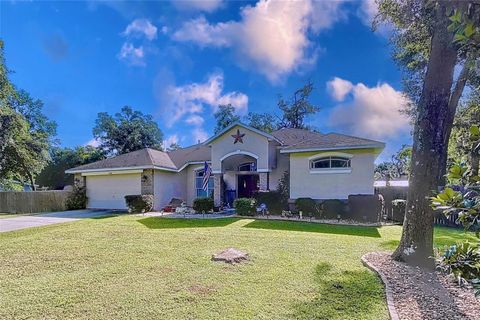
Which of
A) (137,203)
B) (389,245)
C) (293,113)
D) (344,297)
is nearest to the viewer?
(344,297)

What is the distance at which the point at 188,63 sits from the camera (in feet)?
63.4

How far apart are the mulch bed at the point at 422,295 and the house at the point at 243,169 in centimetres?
982

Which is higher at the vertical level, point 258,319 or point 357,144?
point 357,144

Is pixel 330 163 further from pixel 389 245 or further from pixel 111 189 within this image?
pixel 111 189

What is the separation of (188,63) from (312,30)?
8.25 meters

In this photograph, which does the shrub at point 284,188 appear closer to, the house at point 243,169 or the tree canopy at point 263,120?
the house at point 243,169

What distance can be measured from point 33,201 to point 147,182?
36.3 ft

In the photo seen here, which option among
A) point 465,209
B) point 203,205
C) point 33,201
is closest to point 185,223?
point 203,205

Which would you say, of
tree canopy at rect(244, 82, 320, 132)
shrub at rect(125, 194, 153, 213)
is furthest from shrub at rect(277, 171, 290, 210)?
tree canopy at rect(244, 82, 320, 132)

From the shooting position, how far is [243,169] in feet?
71.1

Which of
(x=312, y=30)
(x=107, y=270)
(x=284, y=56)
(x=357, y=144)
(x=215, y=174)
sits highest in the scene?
(x=312, y=30)

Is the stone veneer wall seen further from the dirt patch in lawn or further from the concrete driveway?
the dirt patch in lawn

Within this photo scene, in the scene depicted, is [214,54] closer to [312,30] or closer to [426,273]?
[312,30]

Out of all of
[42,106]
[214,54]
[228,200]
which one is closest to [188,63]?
[214,54]
